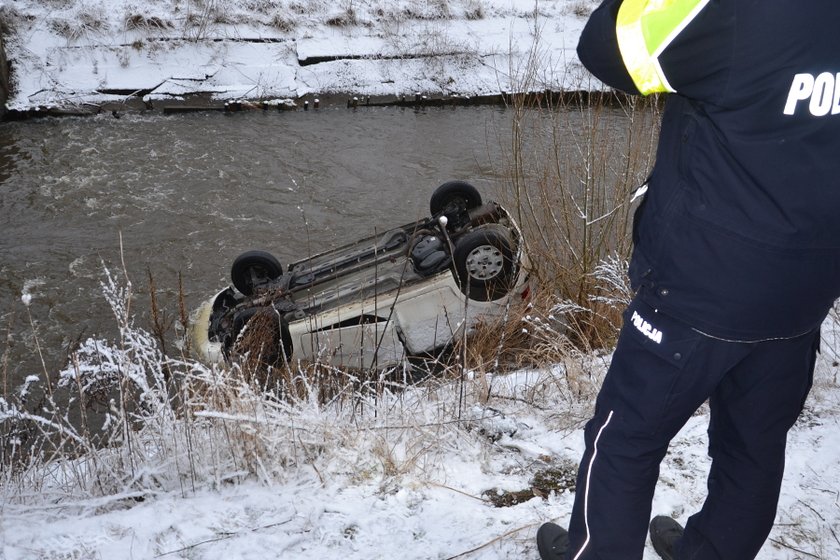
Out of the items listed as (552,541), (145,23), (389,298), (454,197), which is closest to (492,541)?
(552,541)

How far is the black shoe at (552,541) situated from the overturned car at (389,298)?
101 inches

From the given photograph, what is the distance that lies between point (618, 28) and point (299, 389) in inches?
124

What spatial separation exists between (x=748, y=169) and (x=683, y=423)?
70 cm

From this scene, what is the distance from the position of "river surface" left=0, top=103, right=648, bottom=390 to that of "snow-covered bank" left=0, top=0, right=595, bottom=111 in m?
0.94

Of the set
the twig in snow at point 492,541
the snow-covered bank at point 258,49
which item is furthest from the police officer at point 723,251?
the snow-covered bank at point 258,49

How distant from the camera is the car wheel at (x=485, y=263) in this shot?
527cm

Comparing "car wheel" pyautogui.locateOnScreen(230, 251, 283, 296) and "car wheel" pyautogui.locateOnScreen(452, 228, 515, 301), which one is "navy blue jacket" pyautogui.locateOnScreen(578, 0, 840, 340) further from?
"car wheel" pyautogui.locateOnScreen(230, 251, 283, 296)

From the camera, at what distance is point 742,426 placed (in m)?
2.01

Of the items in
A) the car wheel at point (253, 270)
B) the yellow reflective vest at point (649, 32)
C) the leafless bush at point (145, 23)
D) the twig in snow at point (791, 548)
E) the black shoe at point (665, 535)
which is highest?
the leafless bush at point (145, 23)

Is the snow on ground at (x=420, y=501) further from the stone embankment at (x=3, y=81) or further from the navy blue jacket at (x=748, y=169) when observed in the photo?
the stone embankment at (x=3, y=81)

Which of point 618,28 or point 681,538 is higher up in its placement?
point 618,28

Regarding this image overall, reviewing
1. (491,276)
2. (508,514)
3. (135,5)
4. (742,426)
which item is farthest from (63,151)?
(742,426)

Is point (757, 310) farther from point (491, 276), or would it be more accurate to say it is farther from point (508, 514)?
point (491, 276)

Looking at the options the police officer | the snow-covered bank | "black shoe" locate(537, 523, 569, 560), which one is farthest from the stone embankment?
the police officer
